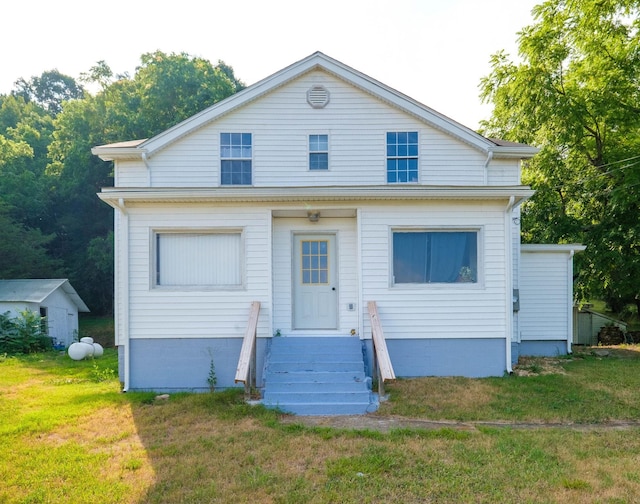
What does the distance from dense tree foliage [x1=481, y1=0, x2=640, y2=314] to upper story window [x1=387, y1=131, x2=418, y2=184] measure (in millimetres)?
9283

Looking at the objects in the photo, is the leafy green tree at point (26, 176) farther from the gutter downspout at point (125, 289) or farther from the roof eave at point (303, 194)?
the roof eave at point (303, 194)

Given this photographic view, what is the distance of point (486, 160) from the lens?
985 cm

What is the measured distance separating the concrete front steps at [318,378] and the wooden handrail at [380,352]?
34 cm

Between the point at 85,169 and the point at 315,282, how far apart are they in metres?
25.3

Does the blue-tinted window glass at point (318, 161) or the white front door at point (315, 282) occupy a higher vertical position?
the blue-tinted window glass at point (318, 161)

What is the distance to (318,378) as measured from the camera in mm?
7652

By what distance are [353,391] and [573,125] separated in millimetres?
14139

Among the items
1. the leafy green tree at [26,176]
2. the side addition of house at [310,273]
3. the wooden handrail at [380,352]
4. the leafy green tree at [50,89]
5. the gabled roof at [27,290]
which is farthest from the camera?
the leafy green tree at [50,89]

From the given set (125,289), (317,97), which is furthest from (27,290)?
(317,97)

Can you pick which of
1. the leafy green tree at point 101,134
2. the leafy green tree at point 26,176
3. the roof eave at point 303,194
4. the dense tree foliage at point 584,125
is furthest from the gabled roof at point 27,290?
the dense tree foliage at point 584,125

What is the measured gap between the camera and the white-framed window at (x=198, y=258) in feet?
28.5

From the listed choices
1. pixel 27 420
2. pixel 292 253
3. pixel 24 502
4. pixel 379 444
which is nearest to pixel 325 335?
pixel 292 253

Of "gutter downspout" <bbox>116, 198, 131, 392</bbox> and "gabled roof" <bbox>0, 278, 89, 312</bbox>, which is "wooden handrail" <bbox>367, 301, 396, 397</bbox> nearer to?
"gutter downspout" <bbox>116, 198, 131, 392</bbox>

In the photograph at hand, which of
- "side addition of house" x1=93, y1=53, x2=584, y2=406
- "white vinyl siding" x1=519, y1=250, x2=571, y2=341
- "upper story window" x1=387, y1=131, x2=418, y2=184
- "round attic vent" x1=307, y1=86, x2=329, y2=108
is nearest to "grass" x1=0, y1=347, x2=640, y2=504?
"side addition of house" x1=93, y1=53, x2=584, y2=406
